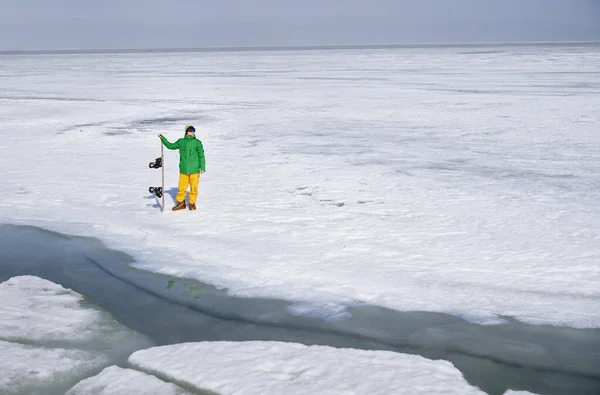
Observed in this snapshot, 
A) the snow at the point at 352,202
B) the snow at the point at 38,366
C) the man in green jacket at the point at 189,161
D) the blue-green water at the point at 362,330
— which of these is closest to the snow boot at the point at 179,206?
the man in green jacket at the point at 189,161

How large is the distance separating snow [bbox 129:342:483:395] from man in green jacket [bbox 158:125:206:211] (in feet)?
12.8

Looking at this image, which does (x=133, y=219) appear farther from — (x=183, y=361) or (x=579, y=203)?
(x=579, y=203)

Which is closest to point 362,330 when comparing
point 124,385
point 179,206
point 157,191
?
point 124,385

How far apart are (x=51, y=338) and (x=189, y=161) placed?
373 cm

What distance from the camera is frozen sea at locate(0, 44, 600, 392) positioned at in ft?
19.1

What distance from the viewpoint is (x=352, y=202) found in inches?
344

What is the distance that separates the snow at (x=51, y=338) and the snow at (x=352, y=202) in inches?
44.1

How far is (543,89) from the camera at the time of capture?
24734mm

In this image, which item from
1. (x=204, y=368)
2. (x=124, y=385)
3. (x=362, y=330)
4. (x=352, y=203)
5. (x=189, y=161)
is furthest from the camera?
(x=352, y=203)

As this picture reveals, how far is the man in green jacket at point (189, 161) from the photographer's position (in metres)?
8.21

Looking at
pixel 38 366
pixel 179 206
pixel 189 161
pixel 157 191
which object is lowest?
pixel 38 366

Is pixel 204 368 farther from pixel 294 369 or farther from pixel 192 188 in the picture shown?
pixel 192 188

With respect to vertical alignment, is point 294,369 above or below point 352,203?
below

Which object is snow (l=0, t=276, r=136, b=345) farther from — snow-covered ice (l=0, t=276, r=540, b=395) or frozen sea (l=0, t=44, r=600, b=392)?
frozen sea (l=0, t=44, r=600, b=392)
